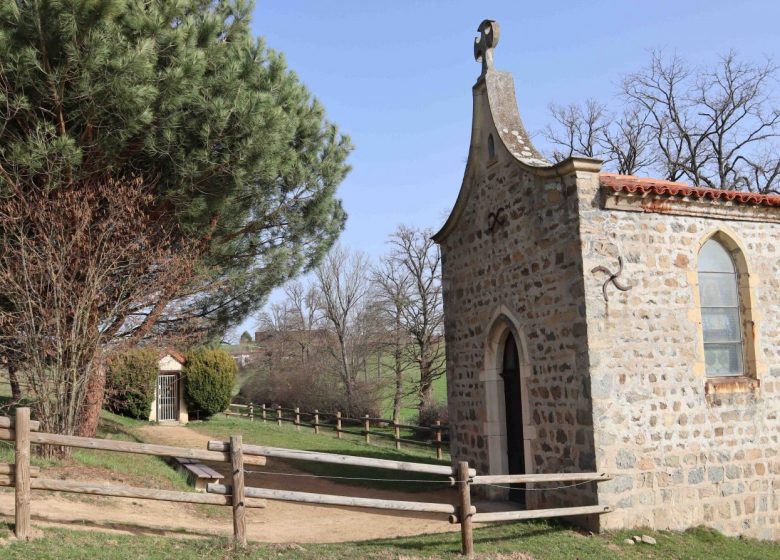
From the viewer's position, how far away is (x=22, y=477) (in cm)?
666

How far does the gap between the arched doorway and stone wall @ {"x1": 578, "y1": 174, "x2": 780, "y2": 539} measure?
196 centimetres

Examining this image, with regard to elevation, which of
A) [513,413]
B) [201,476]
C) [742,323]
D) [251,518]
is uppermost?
[742,323]

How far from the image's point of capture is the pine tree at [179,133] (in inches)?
417

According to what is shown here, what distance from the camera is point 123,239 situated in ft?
38.4

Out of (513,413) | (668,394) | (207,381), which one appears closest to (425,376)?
(207,381)

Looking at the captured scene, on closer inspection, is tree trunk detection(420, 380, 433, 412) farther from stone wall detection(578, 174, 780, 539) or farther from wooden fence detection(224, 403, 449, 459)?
stone wall detection(578, 174, 780, 539)

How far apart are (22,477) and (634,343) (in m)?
7.41

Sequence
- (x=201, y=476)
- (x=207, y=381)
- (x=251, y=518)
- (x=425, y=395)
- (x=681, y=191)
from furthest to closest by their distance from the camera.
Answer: (x=425, y=395) < (x=207, y=381) < (x=201, y=476) < (x=251, y=518) < (x=681, y=191)

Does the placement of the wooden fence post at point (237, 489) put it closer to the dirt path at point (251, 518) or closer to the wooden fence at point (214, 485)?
the wooden fence at point (214, 485)

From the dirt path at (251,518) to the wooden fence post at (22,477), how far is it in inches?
33.4

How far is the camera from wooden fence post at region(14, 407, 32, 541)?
6.55m

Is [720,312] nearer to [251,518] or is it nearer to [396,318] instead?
[251,518]

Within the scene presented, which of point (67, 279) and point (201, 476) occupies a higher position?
point (67, 279)

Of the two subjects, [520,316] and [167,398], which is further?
[167,398]
